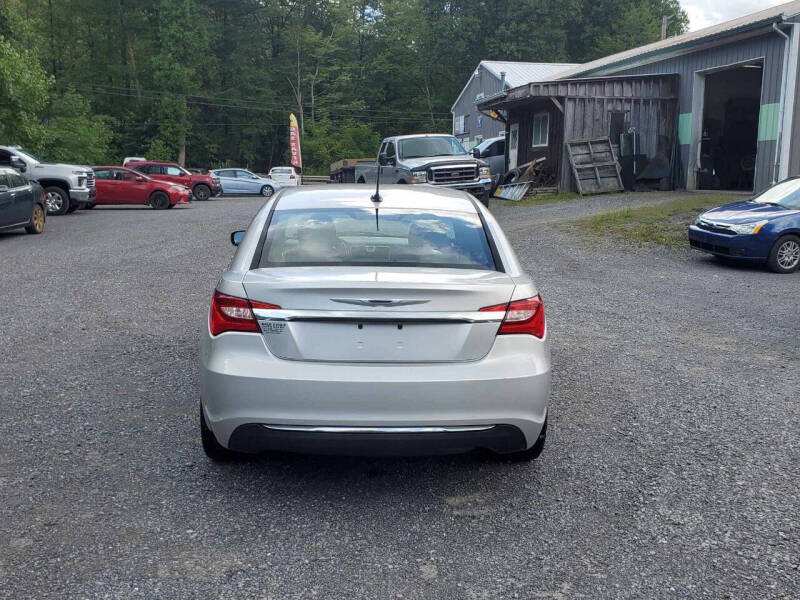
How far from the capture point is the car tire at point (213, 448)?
14.3 feet

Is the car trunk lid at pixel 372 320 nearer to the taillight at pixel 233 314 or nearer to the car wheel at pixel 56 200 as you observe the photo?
the taillight at pixel 233 314

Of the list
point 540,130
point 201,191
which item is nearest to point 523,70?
point 540,130

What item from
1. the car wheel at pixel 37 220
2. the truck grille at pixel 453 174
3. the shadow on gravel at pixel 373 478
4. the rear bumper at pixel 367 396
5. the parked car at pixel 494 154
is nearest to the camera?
the rear bumper at pixel 367 396

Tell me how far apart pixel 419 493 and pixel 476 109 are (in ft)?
A: 137

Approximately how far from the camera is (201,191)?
37.7m

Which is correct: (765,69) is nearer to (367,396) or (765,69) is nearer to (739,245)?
(739,245)

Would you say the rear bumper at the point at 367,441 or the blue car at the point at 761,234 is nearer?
the rear bumper at the point at 367,441

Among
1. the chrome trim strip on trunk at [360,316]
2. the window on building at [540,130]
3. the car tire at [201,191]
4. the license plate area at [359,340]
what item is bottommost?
the car tire at [201,191]

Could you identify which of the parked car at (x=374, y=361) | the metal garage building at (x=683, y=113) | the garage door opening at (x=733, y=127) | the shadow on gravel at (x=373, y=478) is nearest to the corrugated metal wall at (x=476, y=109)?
the metal garage building at (x=683, y=113)

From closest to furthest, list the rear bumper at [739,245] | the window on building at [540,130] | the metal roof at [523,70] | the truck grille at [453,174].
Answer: the rear bumper at [739,245] < the truck grille at [453,174] < the window on building at [540,130] < the metal roof at [523,70]

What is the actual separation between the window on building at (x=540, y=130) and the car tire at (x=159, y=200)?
529 inches

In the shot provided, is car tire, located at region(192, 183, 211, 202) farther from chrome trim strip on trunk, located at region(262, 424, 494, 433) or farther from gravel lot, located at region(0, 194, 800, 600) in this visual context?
chrome trim strip on trunk, located at region(262, 424, 494, 433)

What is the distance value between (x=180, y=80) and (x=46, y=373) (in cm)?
5745

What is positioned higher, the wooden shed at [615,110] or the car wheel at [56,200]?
the wooden shed at [615,110]
